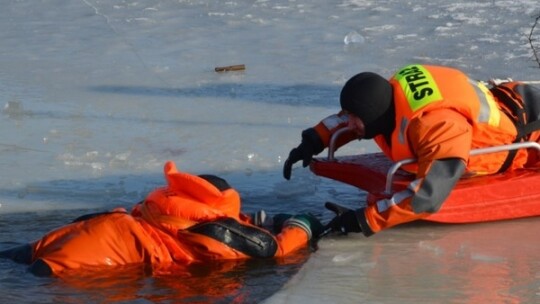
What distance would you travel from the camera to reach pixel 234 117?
6.69 meters

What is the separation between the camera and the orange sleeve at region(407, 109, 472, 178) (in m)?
4.44

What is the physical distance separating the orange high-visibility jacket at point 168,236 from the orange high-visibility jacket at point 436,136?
53cm

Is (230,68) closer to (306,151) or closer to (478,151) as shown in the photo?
(306,151)

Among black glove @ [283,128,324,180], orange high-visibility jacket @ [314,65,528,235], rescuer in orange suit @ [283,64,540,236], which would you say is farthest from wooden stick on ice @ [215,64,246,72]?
orange high-visibility jacket @ [314,65,528,235]

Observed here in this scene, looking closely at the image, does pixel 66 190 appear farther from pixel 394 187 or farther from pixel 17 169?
pixel 394 187

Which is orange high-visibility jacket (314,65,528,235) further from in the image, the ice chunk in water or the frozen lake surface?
the ice chunk in water

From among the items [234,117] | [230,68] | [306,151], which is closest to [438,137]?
[306,151]

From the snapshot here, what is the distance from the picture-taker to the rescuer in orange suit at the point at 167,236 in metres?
4.45

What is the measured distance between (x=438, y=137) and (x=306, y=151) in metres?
0.96

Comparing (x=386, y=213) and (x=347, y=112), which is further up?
(x=347, y=112)

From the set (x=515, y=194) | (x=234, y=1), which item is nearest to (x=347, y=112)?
(x=515, y=194)

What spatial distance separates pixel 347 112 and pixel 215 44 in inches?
158

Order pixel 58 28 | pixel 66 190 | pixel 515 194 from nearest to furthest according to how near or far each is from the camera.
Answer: pixel 515 194
pixel 66 190
pixel 58 28

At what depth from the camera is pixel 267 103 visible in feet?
22.7
